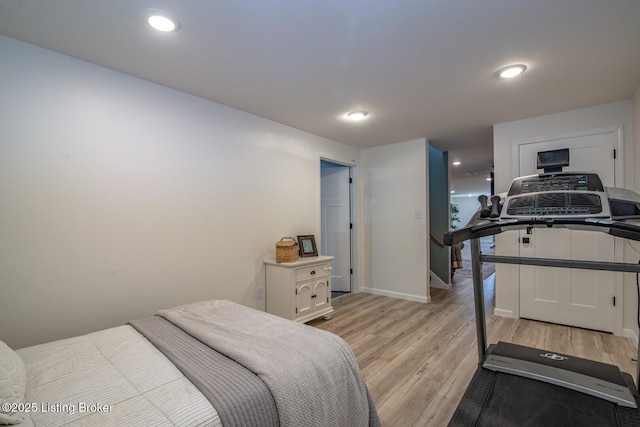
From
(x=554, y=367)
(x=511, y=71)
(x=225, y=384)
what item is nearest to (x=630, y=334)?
(x=554, y=367)

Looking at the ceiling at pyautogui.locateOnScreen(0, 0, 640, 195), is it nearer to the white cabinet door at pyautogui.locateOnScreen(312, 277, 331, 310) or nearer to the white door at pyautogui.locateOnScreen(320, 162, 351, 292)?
the white door at pyautogui.locateOnScreen(320, 162, 351, 292)

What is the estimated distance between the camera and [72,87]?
6.51 feet

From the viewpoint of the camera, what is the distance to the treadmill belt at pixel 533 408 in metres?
1.32

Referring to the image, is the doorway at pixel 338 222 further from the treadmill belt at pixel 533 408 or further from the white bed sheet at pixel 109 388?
the white bed sheet at pixel 109 388

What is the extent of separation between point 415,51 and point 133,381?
2.37 meters

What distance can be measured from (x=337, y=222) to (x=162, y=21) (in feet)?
11.5

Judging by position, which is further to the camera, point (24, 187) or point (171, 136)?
point (171, 136)

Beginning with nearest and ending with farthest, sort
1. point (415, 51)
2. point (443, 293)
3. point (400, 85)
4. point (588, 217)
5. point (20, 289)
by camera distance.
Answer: point (588, 217) → point (20, 289) → point (415, 51) → point (400, 85) → point (443, 293)

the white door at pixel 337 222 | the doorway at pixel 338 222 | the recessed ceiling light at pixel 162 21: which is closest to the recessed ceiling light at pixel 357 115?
the doorway at pixel 338 222

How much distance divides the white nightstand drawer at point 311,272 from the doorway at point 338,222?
1248 mm

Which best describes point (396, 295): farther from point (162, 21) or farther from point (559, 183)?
point (162, 21)

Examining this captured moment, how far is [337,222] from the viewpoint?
15.3ft

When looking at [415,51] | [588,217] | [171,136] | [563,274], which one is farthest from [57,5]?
[563,274]

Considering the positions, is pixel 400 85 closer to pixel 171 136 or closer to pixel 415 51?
pixel 415 51
